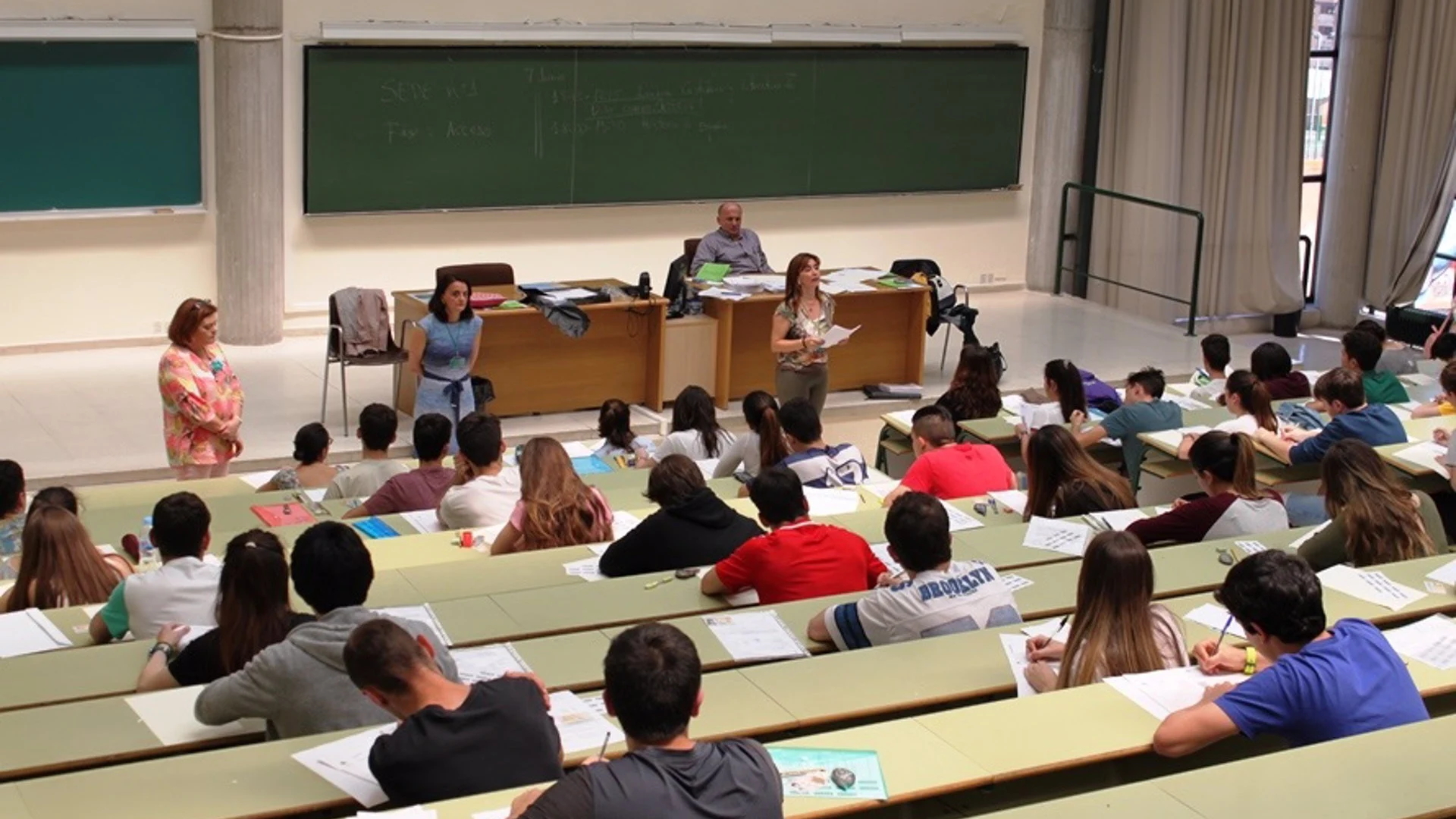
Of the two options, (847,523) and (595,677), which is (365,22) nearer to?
(847,523)

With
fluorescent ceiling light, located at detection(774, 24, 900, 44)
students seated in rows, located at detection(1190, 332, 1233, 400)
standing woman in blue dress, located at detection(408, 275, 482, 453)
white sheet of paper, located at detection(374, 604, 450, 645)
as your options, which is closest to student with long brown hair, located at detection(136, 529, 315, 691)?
white sheet of paper, located at detection(374, 604, 450, 645)

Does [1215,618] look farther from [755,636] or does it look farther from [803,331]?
[803,331]

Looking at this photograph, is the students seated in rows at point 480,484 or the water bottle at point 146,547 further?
the students seated in rows at point 480,484

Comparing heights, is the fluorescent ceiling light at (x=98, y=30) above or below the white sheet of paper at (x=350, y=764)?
above

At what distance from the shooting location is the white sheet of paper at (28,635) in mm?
5285

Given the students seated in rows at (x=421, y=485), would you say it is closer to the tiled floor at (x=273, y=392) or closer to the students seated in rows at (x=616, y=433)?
the students seated in rows at (x=616, y=433)

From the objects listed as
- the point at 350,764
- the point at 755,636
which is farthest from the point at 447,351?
the point at 350,764

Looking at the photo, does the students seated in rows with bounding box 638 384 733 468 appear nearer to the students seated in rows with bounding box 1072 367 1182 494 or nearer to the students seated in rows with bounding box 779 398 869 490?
the students seated in rows with bounding box 779 398 869 490

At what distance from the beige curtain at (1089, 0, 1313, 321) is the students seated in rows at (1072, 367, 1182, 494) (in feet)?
20.2

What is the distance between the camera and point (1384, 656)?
4520mm

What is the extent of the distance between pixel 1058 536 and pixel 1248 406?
247 centimetres

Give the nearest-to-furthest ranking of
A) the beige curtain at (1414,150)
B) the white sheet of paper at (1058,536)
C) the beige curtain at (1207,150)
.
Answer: the white sheet of paper at (1058,536) < the beige curtain at (1207,150) < the beige curtain at (1414,150)

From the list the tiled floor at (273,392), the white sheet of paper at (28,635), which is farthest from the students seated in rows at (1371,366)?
the white sheet of paper at (28,635)

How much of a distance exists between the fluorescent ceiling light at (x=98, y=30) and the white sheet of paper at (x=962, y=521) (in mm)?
6624
